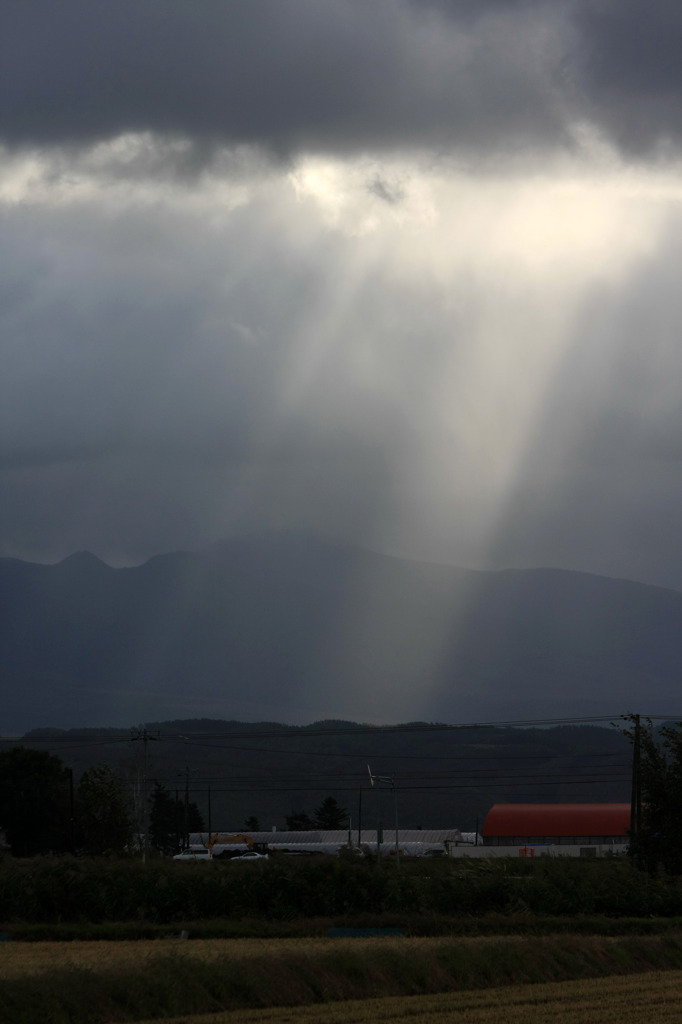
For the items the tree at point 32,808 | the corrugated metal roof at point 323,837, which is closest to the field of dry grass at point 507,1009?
the tree at point 32,808

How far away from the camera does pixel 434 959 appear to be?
2808 centimetres

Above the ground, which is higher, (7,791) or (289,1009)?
(289,1009)

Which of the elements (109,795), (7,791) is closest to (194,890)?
(109,795)

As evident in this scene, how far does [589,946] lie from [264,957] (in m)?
9.95

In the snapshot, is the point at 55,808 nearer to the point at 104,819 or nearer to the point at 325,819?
the point at 104,819

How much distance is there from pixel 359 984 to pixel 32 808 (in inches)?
3374

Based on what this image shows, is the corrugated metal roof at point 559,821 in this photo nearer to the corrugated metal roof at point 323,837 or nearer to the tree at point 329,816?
the corrugated metal roof at point 323,837

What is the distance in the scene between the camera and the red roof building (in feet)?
418

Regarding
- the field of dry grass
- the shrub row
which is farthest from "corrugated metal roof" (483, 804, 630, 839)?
the field of dry grass

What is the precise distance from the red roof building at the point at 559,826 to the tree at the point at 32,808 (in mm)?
47264

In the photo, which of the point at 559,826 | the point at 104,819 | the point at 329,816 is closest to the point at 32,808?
the point at 104,819

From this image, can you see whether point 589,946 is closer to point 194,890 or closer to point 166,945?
point 166,945

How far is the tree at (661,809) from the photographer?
50.6 meters

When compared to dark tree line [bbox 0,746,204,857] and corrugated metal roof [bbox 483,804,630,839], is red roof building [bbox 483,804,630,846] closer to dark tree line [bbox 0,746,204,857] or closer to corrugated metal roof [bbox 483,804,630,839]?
corrugated metal roof [bbox 483,804,630,839]
